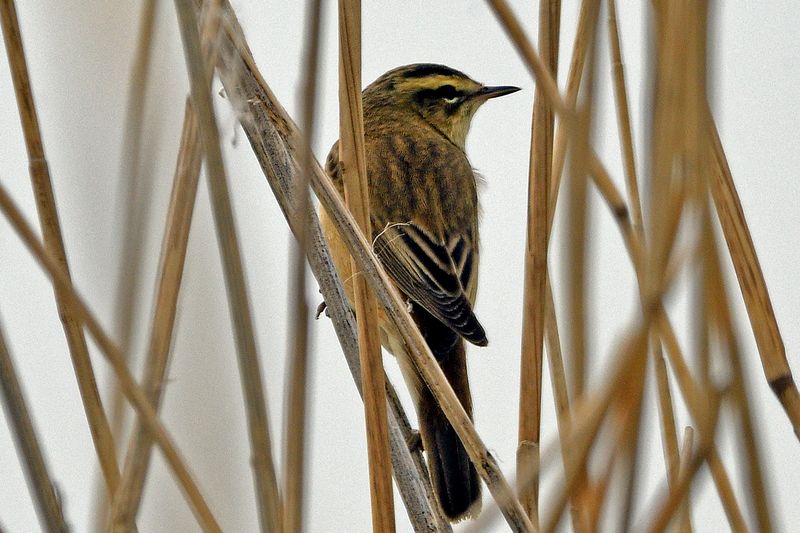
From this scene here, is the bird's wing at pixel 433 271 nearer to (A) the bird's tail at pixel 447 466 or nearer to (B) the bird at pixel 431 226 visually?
(B) the bird at pixel 431 226

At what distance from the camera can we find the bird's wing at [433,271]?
11.4 ft

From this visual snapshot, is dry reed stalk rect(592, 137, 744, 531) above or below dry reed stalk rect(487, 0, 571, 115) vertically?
below

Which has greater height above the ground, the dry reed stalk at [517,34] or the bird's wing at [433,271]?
the dry reed stalk at [517,34]

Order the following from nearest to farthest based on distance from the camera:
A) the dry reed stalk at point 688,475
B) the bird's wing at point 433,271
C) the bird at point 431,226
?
the dry reed stalk at point 688,475 < the bird at point 431,226 < the bird's wing at point 433,271

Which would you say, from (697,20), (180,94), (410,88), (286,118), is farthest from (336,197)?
(410,88)

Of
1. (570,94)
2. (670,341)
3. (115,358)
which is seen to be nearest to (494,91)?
(570,94)

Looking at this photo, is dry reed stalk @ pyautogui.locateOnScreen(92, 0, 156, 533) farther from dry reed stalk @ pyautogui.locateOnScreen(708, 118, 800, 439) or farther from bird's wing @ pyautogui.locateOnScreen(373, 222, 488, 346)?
bird's wing @ pyautogui.locateOnScreen(373, 222, 488, 346)

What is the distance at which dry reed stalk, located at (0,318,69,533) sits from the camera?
4.99ft

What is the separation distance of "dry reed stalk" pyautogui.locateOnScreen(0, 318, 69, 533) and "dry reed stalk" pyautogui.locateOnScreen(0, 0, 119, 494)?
0.91ft

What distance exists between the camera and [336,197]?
198cm

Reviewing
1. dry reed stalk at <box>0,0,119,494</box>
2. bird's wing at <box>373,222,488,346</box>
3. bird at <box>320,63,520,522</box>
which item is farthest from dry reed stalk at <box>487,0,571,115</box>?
bird's wing at <box>373,222,488,346</box>

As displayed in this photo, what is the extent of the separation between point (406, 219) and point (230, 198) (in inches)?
110

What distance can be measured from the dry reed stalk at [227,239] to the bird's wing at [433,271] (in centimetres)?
201

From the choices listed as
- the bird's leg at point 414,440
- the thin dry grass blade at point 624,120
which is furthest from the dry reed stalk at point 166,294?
the bird's leg at point 414,440
